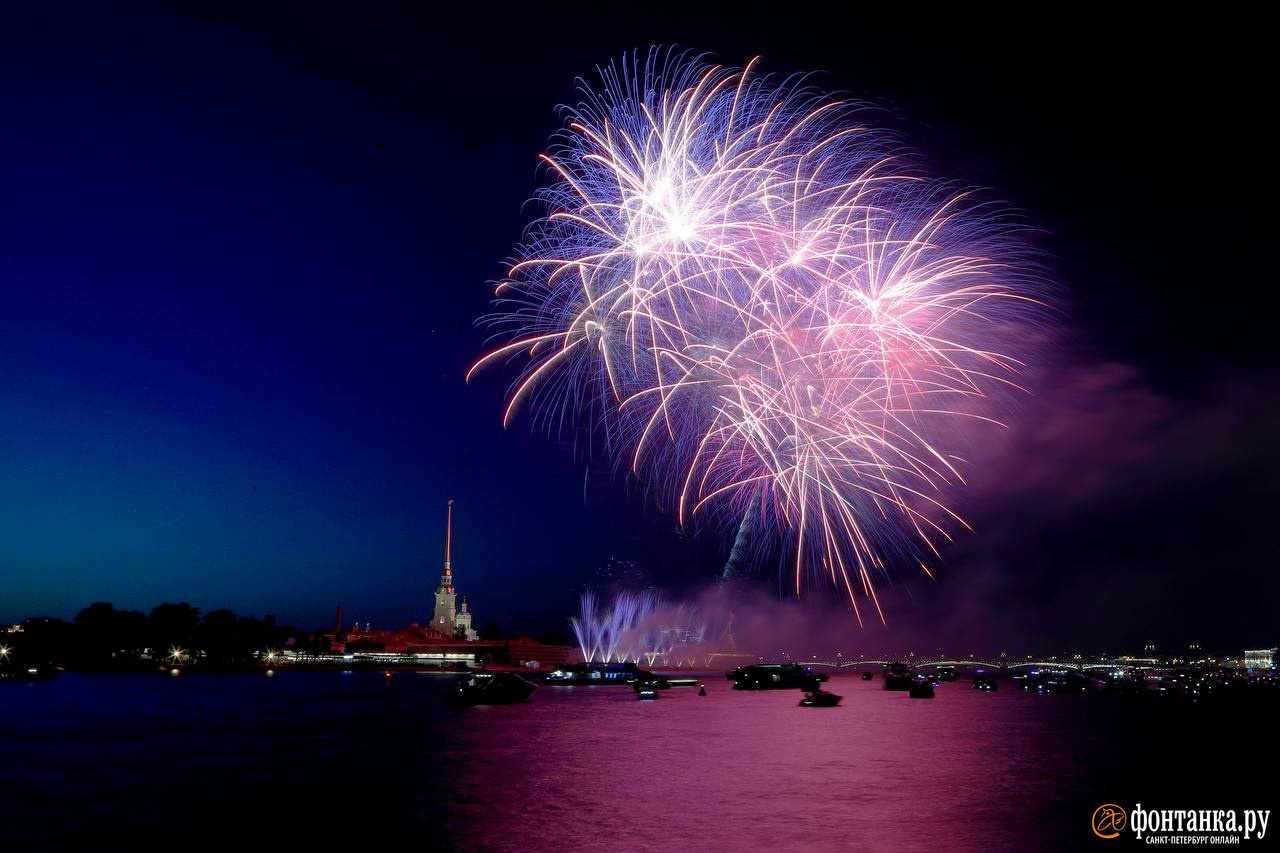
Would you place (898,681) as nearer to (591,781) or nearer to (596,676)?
Result: (596,676)

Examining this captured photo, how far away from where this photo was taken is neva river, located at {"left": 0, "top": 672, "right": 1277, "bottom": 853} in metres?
15.6

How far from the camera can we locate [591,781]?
22109 millimetres

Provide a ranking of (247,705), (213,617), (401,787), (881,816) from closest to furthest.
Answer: (881,816) → (401,787) → (247,705) → (213,617)

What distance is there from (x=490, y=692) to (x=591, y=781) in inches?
1606

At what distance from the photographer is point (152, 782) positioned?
21.7 metres

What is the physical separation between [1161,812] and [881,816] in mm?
6018

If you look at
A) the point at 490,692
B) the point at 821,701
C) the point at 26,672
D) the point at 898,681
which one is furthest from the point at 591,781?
the point at 26,672

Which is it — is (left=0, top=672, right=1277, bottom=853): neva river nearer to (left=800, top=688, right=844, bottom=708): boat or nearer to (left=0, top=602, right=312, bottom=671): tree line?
(left=800, top=688, right=844, bottom=708): boat

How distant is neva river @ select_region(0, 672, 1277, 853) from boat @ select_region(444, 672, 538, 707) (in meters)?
14.2

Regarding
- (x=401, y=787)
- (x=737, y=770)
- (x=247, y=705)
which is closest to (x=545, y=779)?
(x=401, y=787)

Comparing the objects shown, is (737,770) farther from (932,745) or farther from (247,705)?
(247,705)

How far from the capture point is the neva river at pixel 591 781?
51.3ft

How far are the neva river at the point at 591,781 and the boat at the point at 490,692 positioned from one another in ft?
46.6

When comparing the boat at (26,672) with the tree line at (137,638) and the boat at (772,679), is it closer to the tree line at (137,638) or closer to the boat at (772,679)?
the tree line at (137,638)
